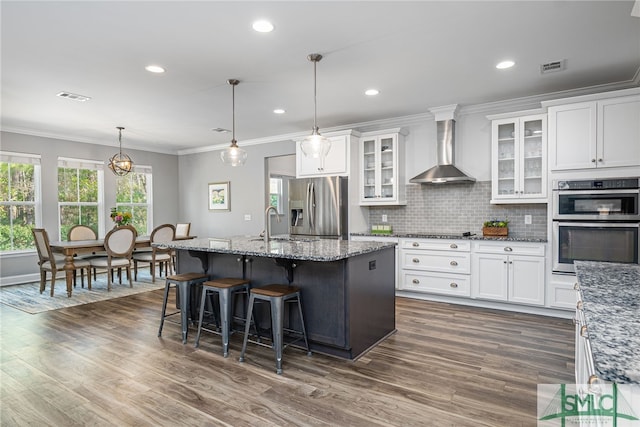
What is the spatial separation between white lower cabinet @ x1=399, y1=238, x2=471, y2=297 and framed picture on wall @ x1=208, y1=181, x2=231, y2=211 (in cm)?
413

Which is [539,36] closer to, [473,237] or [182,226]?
[473,237]

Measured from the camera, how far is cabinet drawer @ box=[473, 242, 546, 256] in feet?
13.7

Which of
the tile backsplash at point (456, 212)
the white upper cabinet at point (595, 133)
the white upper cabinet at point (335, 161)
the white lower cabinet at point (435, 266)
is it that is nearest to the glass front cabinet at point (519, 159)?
the white upper cabinet at point (595, 133)

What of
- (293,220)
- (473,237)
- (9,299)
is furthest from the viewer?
(293,220)

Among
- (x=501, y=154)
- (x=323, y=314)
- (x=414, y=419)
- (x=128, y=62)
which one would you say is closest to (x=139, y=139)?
(x=128, y=62)

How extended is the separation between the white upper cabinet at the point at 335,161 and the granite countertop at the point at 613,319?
365 cm

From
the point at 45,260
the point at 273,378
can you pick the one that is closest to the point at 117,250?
the point at 45,260

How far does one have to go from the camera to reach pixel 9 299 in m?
5.11

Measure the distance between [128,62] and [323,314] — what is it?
114 inches

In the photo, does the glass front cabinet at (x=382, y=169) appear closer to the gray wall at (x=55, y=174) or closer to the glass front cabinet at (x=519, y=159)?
the glass front cabinet at (x=519, y=159)

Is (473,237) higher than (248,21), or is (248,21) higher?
(248,21)

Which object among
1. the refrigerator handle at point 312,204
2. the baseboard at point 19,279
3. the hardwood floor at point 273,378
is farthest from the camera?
the baseboard at point 19,279

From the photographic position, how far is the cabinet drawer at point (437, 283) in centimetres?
464

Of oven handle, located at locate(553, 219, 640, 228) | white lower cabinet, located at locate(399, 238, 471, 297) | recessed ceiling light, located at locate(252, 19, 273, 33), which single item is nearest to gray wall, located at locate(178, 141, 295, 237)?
white lower cabinet, located at locate(399, 238, 471, 297)
